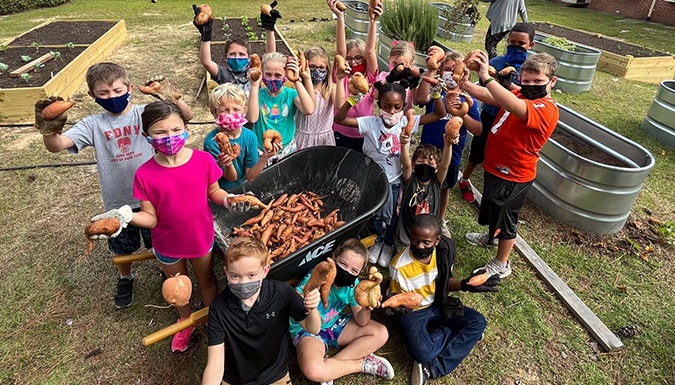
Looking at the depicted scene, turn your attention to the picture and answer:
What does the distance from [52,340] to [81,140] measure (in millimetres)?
1566

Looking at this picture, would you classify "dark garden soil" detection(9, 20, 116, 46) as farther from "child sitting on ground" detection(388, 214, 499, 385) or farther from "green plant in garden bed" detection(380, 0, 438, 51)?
"child sitting on ground" detection(388, 214, 499, 385)

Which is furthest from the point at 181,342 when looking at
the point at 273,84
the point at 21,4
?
the point at 21,4

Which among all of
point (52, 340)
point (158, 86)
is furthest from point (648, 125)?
point (52, 340)

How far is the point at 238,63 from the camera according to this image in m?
3.86

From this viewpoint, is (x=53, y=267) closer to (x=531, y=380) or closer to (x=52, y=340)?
(x=52, y=340)

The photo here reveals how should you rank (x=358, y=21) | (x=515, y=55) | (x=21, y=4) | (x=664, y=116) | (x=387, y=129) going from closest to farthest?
1. (x=387, y=129)
2. (x=515, y=55)
3. (x=664, y=116)
4. (x=358, y=21)
5. (x=21, y=4)

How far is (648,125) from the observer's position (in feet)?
20.0

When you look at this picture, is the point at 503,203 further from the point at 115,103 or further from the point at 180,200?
the point at 115,103

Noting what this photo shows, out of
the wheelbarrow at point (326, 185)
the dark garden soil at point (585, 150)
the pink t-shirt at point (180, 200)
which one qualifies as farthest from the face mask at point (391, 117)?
the dark garden soil at point (585, 150)

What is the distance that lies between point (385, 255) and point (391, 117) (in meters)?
1.35

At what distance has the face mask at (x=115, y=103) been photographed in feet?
8.74

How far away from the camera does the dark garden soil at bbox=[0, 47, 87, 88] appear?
6.25m

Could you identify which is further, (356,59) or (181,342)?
(356,59)

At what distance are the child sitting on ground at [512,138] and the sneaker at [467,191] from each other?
1124mm
